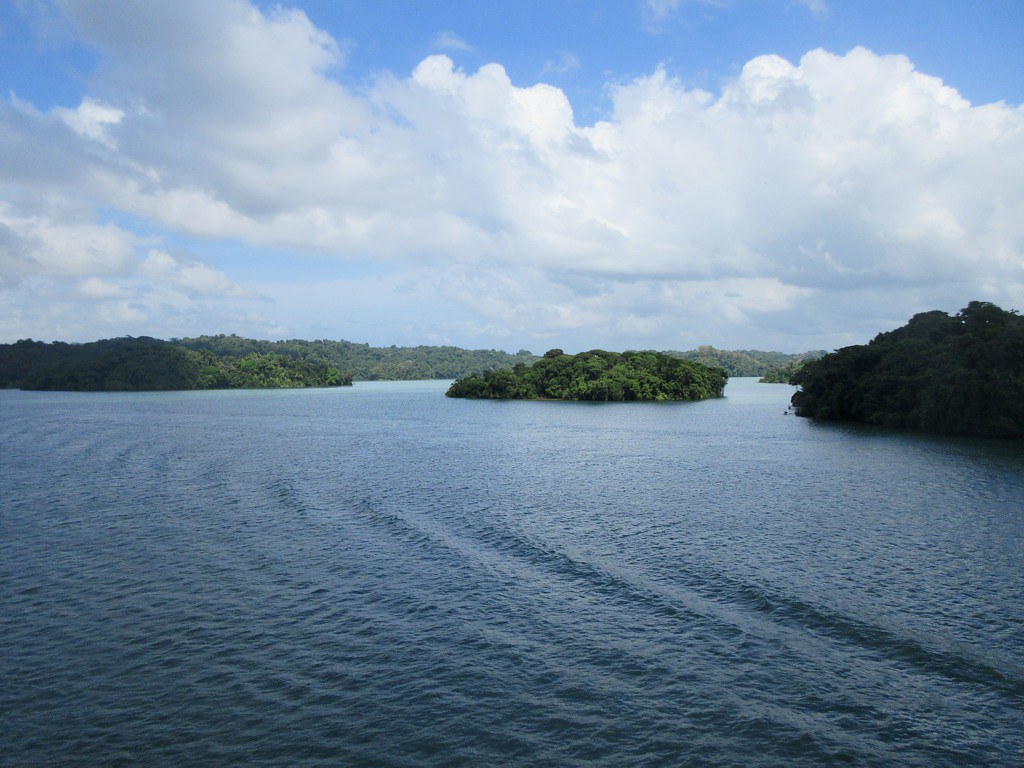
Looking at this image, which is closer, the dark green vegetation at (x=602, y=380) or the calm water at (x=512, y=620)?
the calm water at (x=512, y=620)

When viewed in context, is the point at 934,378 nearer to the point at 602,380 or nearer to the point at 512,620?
the point at 512,620

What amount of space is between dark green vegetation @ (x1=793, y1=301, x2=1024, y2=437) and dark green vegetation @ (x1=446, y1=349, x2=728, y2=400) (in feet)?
157

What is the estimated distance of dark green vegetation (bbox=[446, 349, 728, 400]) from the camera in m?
153

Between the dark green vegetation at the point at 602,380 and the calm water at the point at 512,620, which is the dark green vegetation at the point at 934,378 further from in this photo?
the dark green vegetation at the point at 602,380

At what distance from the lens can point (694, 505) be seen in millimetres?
38125

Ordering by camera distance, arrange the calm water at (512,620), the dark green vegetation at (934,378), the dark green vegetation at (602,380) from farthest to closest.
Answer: the dark green vegetation at (602,380) → the dark green vegetation at (934,378) → the calm water at (512,620)

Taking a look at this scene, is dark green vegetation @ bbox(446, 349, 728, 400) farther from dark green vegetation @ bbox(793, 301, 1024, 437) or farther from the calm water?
the calm water

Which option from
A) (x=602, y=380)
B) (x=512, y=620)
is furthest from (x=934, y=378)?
(x=602, y=380)

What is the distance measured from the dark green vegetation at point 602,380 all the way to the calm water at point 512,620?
105 meters

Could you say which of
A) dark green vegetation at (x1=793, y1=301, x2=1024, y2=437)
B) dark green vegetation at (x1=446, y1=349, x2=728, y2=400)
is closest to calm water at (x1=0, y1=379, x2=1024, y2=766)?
dark green vegetation at (x1=793, y1=301, x2=1024, y2=437)

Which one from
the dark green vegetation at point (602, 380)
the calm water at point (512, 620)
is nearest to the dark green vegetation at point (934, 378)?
the calm water at point (512, 620)

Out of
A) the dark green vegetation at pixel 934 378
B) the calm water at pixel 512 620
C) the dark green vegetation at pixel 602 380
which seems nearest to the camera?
the calm water at pixel 512 620

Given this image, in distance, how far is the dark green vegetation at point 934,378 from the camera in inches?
2677

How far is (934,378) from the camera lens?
75875 mm
